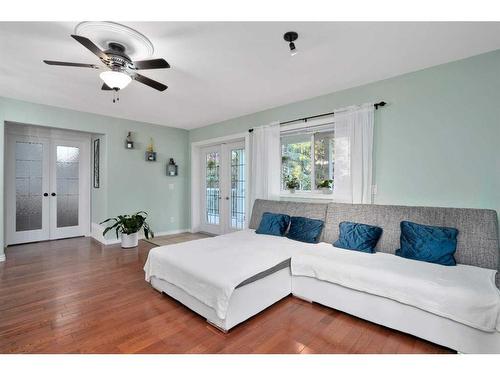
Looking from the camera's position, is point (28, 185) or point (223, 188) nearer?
point (28, 185)

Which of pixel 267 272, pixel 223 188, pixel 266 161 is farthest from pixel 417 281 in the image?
pixel 223 188

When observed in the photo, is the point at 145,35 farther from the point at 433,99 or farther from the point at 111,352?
the point at 433,99

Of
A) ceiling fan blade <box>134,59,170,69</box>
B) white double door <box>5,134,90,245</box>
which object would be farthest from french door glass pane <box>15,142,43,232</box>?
ceiling fan blade <box>134,59,170,69</box>

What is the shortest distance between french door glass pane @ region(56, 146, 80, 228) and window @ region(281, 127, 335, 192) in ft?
14.5

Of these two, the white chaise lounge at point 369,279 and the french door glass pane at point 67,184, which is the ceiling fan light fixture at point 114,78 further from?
the french door glass pane at point 67,184

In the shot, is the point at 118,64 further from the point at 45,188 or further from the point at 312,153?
the point at 45,188

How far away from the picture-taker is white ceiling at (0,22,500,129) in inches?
78.0

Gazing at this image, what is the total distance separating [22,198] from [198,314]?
464 centimetres

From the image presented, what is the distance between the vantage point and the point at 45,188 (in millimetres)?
4902

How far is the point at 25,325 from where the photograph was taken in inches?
81.0

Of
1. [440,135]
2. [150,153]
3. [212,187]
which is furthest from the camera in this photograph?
[212,187]

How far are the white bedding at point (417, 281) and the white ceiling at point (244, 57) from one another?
6.45ft

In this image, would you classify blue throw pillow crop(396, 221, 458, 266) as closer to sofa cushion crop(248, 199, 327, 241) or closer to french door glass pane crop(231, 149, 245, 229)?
→ sofa cushion crop(248, 199, 327, 241)

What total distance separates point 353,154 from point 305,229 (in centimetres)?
114
